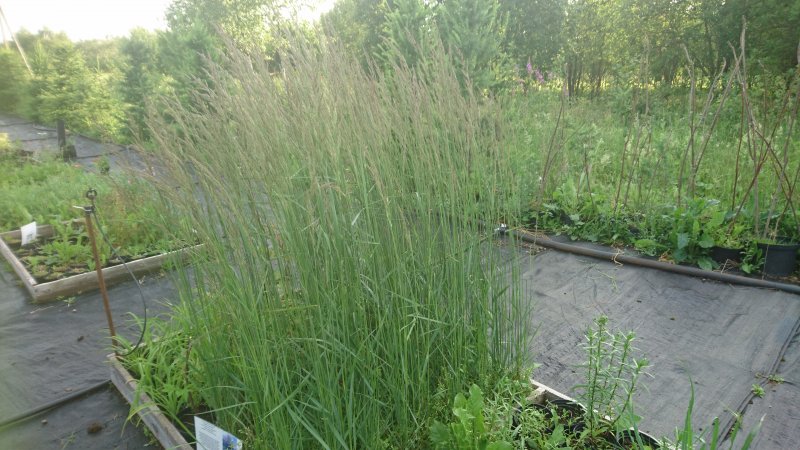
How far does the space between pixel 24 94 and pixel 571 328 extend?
1276 cm

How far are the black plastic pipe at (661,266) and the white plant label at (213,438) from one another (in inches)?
69.8

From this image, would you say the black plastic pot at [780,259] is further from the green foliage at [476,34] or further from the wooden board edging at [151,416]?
the wooden board edging at [151,416]

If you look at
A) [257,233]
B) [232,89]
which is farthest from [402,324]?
[232,89]

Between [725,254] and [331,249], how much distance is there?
3.24m

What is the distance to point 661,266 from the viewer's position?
333 cm

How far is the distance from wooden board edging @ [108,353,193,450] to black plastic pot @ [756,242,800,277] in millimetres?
3641

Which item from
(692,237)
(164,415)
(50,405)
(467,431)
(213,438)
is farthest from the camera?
(692,237)

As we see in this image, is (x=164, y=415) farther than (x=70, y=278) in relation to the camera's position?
No

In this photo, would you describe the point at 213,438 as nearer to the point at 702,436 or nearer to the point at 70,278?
the point at 702,436

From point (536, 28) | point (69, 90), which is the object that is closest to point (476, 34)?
point (69, 90)

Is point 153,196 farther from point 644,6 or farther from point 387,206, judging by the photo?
point 644,6

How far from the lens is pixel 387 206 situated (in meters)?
1.35

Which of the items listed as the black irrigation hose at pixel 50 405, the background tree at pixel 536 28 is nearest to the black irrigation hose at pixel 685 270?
the black irrigation hose at pixel 50 405

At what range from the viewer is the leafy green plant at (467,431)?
4.26 feet
